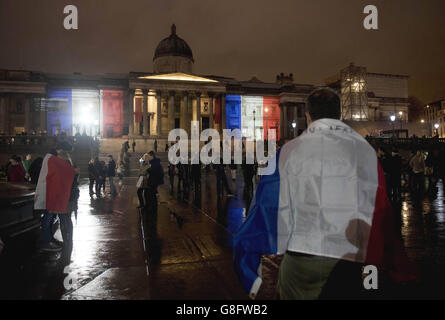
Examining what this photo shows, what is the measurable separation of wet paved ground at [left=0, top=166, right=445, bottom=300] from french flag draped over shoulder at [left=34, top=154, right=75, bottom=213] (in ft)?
2.77

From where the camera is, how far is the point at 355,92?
159 ft

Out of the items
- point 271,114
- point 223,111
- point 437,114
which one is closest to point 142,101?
point 223,111

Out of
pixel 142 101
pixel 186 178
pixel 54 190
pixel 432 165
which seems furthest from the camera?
pixel 142 101

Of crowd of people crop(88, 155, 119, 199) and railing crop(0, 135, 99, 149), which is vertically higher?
railing crop(0, 135, 99, 149)

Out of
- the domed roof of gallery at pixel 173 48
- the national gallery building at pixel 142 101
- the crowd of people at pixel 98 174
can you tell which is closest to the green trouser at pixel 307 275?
the crowd of people at pixel 98 174

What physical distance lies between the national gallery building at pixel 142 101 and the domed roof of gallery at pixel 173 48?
21 cm

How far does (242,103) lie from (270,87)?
24.2 ft

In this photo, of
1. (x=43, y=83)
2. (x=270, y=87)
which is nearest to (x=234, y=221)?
(x=43, y=83)

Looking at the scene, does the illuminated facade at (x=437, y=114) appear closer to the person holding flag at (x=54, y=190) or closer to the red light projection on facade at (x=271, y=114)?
the red light projection on facade at (x=271, y=114)

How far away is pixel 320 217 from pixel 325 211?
0.04 metres

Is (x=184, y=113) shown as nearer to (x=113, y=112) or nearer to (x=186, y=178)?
(x=113, y=112)

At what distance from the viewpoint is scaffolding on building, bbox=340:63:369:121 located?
1906 inches

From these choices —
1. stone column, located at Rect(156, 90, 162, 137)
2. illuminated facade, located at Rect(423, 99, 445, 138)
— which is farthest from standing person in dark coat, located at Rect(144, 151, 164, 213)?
illuminated facade, located at Rect(423, 99, 445, 138)

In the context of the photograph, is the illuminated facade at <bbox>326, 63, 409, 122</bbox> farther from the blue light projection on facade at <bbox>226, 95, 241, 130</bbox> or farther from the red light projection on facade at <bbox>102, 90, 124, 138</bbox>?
the red light projection on facade at <bbox>102, 90, 124, 138</bbox>
